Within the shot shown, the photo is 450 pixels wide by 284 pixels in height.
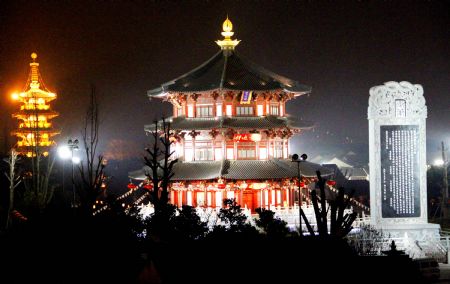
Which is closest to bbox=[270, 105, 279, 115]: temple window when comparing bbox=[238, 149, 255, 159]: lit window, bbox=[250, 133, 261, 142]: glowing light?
bbox=[250, 133, 261, 142]: glowing light

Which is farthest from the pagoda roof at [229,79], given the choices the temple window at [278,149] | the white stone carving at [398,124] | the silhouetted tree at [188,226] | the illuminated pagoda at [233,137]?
the silhouetted tree at [188,226]

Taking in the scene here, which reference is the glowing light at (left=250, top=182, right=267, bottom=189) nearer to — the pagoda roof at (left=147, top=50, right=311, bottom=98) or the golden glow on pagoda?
the pagoda roof at (left=147, top=50, right=311, bottom=98)

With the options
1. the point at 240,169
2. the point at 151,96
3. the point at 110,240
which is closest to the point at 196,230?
the point at 110,240

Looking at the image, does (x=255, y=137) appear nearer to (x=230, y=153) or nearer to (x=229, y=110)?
(x=230, y=153)

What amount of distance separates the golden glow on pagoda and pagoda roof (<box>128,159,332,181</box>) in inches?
319

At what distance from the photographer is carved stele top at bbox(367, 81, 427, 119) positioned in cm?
3603

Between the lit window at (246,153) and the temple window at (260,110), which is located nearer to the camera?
the lit window at (246,153)

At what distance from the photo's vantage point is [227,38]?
50.4m

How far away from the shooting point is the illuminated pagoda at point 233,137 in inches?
1833

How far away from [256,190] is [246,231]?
66.2 ft

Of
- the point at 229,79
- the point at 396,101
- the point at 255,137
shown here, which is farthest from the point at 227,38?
the point at 396,101

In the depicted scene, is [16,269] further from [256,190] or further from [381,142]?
[256,190]

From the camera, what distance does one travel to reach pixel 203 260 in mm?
23438

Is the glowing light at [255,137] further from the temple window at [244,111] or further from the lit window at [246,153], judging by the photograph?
the temple window at [244,111]
